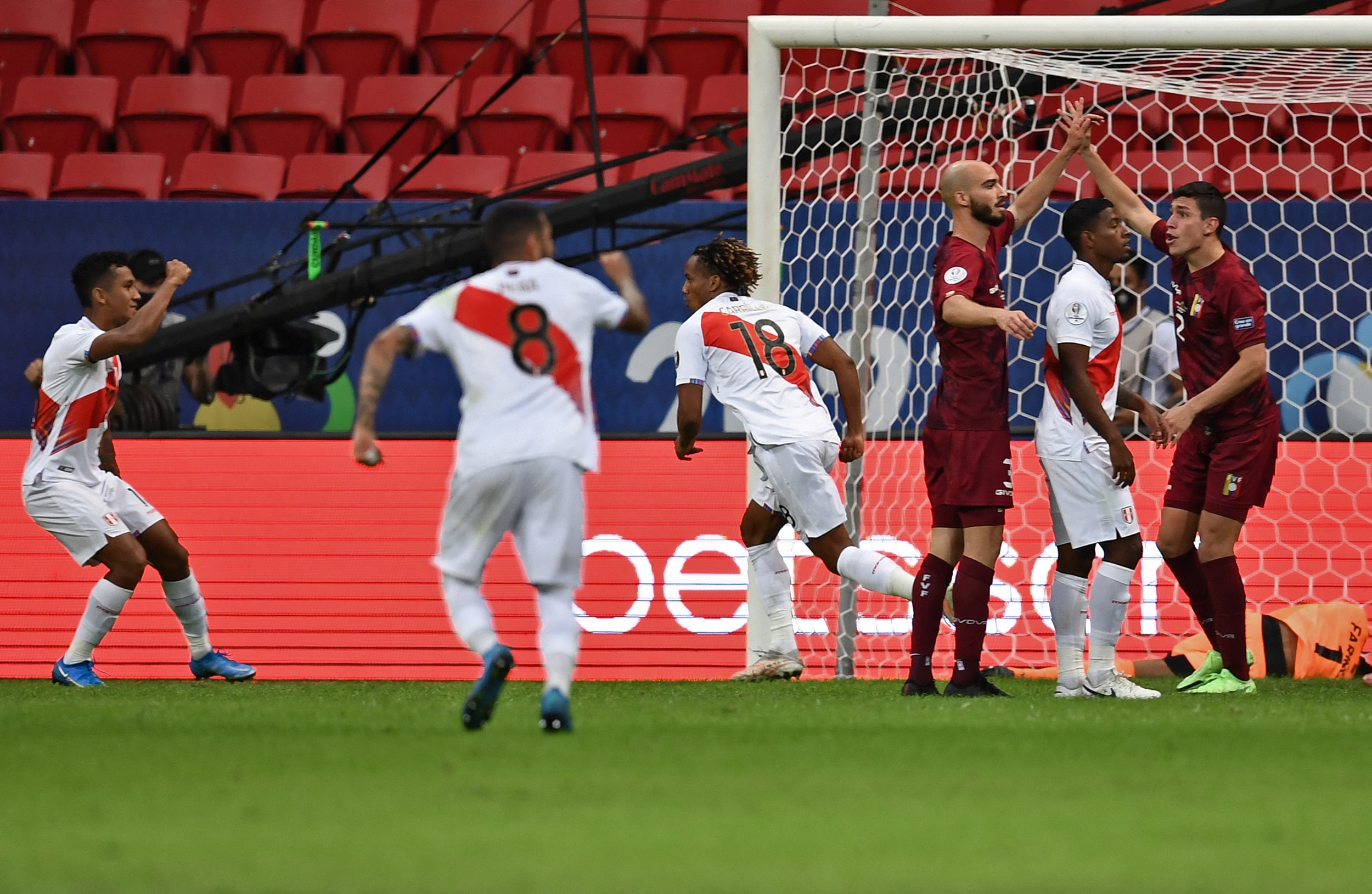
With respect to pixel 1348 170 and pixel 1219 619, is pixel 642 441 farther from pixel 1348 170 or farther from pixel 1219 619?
pixel 1348 170

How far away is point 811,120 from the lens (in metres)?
10.1

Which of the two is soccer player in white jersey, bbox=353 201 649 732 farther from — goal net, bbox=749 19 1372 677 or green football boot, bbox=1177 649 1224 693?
goal net, bbox=749 19 1372 677

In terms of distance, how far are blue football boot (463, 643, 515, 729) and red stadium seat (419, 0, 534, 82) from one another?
10250 millimetres

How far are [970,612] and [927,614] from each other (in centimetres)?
21

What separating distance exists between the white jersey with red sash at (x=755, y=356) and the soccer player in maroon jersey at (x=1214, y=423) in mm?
1553

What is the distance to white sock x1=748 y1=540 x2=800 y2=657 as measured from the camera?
819 centimetres

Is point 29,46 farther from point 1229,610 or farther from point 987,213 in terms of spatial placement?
point 1229,610

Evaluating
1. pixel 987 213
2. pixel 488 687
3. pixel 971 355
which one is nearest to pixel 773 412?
pixel 971 355

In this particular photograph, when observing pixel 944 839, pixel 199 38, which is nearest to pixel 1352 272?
pixel 944 839

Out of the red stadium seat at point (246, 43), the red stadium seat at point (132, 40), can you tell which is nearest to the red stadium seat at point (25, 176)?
the red stadium seat at point (132, 40)

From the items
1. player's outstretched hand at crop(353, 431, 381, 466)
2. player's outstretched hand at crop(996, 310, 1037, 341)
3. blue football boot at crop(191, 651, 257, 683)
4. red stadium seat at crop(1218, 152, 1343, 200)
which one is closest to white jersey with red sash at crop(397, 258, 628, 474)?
player's outstretched hand at crop(353, 431, 381, 466)

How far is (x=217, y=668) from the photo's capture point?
827 cm

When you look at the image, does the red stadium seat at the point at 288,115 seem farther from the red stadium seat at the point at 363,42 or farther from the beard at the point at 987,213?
the beard at the point at 987,213

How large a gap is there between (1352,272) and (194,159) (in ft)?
27.9
